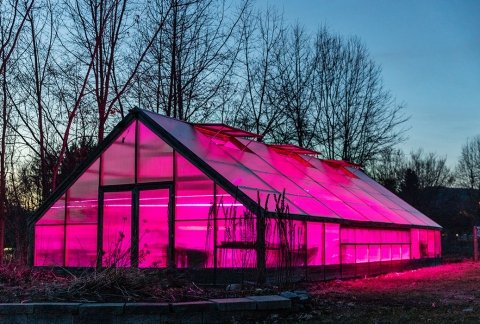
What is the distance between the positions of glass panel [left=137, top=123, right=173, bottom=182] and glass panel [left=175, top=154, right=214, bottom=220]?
1.25 feet

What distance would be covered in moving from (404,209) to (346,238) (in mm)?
7706

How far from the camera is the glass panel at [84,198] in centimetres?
1608

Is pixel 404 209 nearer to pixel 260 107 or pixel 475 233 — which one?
pixel 475 233

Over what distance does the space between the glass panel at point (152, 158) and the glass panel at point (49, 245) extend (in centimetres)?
339

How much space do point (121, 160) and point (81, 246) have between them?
2.71 m

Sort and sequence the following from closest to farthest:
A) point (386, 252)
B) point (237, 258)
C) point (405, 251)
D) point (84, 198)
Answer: point (237, 258) → point (84, 198) → point (386, 252) → point (405, 251)

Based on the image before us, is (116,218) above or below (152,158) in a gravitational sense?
below

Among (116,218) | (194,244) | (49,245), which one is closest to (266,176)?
(194,244)

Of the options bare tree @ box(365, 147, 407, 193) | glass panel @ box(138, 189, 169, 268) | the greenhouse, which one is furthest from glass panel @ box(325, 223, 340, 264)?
bare tree @ box(365, 147, 407, 193)

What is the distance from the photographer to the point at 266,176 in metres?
15.3

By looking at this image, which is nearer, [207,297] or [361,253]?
[207,297]

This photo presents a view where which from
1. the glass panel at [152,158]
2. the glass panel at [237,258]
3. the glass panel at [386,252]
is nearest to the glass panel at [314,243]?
the glass panel at [237,258]

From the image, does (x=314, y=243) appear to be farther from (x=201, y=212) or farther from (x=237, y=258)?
(x=201, y=212)

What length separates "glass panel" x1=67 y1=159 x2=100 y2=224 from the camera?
16.1 meters
